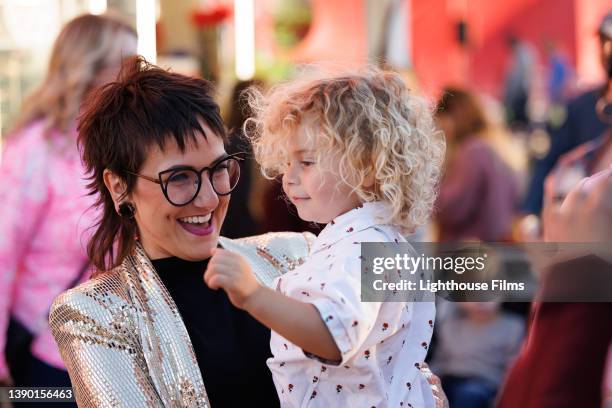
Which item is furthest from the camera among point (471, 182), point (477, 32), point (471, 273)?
point (477, 32)

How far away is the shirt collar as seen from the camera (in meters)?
2.04

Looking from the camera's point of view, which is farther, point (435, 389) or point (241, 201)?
point (241, 201)

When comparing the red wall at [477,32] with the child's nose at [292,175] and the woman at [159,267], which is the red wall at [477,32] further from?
the child's nose at [292,175]

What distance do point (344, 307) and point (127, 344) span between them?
0.55 m

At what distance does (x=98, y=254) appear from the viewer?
246 centimetres

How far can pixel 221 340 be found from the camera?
2.34 m

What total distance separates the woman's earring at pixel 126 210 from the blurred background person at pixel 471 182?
3.74 m

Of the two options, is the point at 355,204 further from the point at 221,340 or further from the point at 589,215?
the point at 589,215

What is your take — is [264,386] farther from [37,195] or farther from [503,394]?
[37,195]

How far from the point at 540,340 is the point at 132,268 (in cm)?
112

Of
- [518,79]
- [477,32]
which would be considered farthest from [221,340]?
[518,79]

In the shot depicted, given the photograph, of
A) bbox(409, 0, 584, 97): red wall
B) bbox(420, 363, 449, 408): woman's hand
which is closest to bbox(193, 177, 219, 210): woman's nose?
bbox(420, 363, 449, 408): woman's hand

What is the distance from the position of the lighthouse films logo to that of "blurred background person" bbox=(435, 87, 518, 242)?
8.49 ft

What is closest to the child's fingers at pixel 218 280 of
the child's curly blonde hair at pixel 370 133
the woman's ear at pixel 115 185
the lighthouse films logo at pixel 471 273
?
the lighthouse films logo at pixel 471 273
